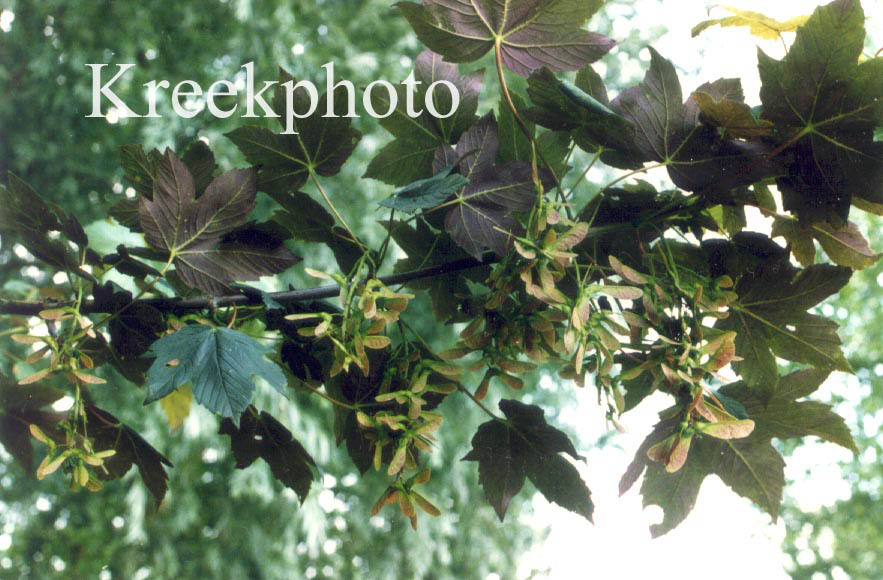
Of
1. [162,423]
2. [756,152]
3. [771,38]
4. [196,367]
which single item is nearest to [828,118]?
[756,152]

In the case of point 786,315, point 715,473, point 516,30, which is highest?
point 516,30

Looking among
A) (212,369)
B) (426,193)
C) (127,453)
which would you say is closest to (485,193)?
(426,193)

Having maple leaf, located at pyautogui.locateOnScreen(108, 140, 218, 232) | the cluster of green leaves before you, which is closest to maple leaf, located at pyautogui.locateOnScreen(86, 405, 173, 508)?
the cluster of green leaves

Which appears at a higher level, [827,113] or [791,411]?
[827,113]

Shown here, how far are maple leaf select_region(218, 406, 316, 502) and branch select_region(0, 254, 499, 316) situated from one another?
0.08m

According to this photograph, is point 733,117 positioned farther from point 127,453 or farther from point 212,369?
point 127,453

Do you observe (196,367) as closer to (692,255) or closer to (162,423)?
(692,255)

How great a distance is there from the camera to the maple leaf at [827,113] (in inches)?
11.8

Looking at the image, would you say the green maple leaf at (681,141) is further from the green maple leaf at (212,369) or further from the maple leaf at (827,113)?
the green maple leaf at (212,369)

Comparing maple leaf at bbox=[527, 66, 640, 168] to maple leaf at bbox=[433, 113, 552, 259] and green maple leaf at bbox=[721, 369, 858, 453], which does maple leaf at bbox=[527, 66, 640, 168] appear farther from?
green maple leaf at bbox=[721, 369, 858, 453]

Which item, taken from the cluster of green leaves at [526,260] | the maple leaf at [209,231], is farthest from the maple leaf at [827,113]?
the maple leaf at [209,231]

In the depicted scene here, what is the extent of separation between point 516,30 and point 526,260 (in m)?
0.10

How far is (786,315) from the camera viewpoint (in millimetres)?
353

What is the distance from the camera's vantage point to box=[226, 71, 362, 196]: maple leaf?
354 mm
